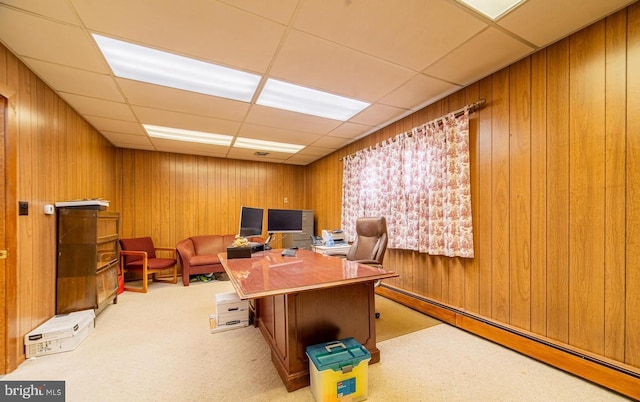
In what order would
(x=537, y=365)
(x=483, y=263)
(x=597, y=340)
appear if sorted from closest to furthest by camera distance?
(x=597, y=340) < (x=537, y=365) < (x=483, y=263)

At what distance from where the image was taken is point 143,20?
5.50 ft

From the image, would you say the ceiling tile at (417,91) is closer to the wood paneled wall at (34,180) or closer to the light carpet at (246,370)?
the light carpet at (246,370)

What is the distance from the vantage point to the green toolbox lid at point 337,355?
1.52 metres

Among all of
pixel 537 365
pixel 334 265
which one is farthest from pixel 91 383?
pixel 537 365

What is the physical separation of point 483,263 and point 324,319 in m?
1.75

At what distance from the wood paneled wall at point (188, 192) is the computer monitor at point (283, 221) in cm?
254

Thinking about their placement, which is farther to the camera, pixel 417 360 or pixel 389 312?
pixel 389 312

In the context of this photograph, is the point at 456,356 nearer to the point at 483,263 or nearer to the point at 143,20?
the point at 483,263

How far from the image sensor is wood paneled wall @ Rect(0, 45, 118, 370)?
200 cm

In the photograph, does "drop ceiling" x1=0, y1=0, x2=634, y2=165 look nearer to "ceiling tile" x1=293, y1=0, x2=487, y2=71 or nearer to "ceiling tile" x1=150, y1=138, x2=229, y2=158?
"ceiling tile" x1=293, y1=0, x2=487, y2=71

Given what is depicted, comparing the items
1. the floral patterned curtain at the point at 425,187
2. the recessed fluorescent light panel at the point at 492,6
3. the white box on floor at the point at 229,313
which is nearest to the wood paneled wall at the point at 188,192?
the floral patterned curtain at the point at 425,187

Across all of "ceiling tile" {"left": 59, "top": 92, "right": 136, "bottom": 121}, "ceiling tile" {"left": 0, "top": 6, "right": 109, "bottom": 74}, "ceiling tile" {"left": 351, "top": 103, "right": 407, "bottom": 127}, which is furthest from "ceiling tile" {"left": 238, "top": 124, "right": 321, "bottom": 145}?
"ceiling tile" {"left": 0, "top": 6, "right": 109, "bottom": 74}

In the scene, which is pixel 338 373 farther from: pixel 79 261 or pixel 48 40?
pixel 48 40

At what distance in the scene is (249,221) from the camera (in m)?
3.17
